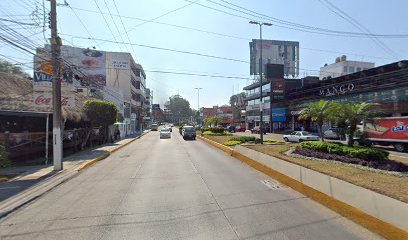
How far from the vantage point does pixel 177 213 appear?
747 centimetres

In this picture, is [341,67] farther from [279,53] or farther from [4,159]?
[4,159]

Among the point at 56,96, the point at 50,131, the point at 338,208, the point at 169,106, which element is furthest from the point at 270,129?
the point at 169,106

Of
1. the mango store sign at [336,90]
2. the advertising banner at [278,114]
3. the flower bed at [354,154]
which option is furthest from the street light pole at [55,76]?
the advertising banner at [278,114]

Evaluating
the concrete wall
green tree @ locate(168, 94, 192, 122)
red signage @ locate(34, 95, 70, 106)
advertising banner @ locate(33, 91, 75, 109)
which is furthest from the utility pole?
green tree @ locate(168, 94, 192, 122)

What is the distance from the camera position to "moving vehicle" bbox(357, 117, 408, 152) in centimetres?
2278

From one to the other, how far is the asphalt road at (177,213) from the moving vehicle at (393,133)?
1652 centimetres

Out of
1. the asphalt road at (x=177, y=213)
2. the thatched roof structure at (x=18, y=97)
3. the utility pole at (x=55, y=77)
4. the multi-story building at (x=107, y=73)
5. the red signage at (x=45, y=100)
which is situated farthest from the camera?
the multi-story building at (x=107, y=73)

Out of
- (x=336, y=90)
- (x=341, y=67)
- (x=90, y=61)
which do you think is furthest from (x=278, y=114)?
(x=90, y=61)

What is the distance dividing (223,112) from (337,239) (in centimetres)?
12502

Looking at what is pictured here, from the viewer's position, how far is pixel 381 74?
37.3 m

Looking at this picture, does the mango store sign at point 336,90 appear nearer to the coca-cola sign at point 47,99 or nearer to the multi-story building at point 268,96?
the multi-story building at point 268,96

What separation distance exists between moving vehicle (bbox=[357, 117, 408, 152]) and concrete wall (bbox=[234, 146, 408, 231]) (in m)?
14.6

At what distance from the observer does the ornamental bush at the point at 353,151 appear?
10.9m

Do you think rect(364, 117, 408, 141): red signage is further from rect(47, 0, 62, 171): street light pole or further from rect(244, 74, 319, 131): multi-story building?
rect(244, 74, 319, 131): multi-story building
